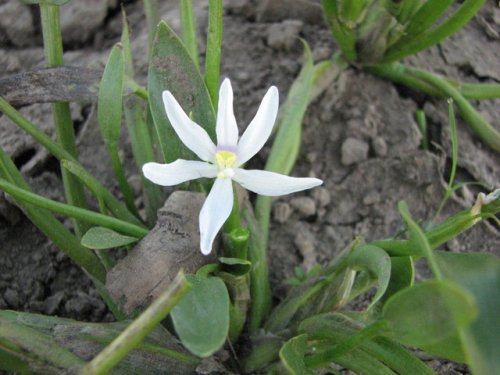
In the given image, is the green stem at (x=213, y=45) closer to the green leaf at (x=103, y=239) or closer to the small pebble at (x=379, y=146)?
the green leaf at (x=103, y=239)

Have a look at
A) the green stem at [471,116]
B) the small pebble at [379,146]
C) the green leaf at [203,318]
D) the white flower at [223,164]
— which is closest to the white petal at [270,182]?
the white flower at [223,164]

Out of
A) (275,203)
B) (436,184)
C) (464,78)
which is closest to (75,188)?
(275,203)

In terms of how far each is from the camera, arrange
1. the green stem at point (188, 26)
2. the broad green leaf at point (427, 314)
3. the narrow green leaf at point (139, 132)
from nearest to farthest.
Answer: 1. the broad green leaf at point (427, 314)
2. the green stem at point (188, 26)
3. the narrow green leaf at point (139, 132)

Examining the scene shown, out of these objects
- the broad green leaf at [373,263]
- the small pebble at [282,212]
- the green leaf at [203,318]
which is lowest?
the small pebble at [282,212]

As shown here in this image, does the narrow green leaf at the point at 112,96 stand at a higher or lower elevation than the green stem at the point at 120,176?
higher

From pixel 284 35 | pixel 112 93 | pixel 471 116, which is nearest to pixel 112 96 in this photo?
pixel 112 93

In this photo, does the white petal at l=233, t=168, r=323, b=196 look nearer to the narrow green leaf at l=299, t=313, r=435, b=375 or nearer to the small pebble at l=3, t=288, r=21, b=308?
the narrow green leaf at l=299, t=313, r=435, b=375
